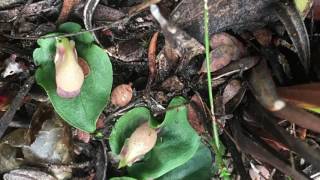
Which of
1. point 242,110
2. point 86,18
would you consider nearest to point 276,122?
point 242,110

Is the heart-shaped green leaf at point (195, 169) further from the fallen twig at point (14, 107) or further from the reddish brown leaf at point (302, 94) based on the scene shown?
the fallen twig at point (14, 107)

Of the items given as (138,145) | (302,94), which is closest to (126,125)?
(138,145)

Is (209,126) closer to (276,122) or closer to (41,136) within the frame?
(276,122)

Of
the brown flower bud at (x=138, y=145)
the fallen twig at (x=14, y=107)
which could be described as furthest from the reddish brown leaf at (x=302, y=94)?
the fallen twig at (x=14, y=107)

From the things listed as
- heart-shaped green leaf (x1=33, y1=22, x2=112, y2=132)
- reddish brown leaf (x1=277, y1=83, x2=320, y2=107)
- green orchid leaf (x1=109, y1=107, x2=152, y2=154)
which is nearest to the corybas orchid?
heart-shaped green leaf (x1=33, y1=22, x2=112, y2=132)

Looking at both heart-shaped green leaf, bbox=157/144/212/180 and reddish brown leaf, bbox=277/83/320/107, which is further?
heart-shaped green leaf, bbox=157/144/212/180

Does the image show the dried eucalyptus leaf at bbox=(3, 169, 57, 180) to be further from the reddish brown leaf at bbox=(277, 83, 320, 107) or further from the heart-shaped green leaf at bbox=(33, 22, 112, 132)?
the reddish brown leaf at bbox=(277, 83, 320, 107)
